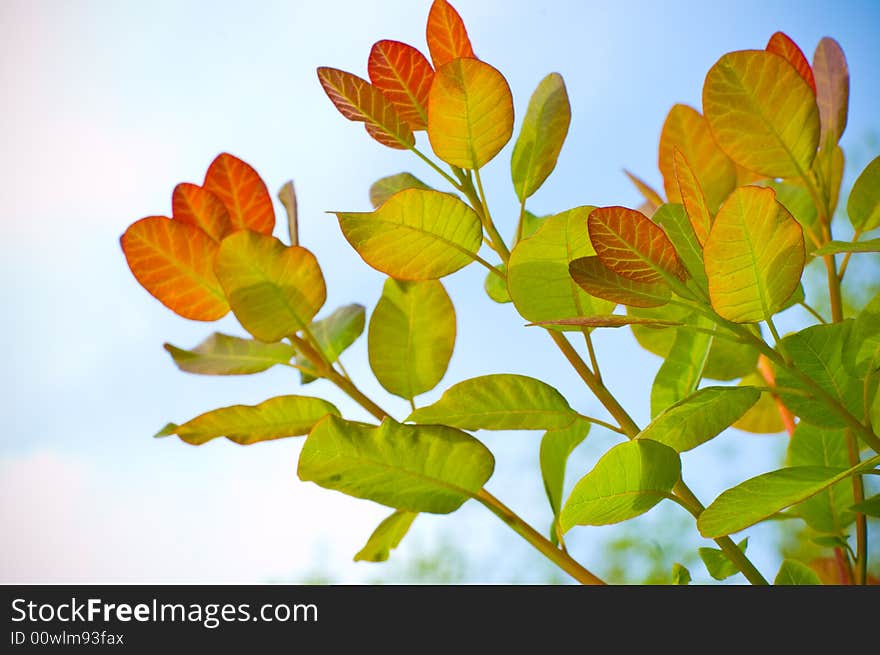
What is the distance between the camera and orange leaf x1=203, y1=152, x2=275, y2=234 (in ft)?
0.99

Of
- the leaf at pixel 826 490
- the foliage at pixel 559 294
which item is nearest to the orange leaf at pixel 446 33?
the foliage at pixel 559 294

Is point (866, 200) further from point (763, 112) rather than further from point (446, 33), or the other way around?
point (446, 33)

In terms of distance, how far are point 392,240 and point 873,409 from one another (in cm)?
19

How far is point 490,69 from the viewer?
26cm

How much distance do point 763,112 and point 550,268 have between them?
0.10 m

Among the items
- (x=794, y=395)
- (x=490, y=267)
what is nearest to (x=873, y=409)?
(x=794, y=395)

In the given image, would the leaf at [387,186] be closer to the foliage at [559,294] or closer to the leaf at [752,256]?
the foliage at [559,294]

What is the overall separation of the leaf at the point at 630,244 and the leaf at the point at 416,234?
52 millimetres

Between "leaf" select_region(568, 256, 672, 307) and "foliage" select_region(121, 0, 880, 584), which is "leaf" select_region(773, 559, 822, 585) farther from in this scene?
"leaf" select_region(568, 256, 672, 307)

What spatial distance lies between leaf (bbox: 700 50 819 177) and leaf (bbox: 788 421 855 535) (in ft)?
0.35

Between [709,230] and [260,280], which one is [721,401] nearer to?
[709,230]

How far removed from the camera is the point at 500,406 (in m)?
0.26

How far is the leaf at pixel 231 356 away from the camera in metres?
0.31
